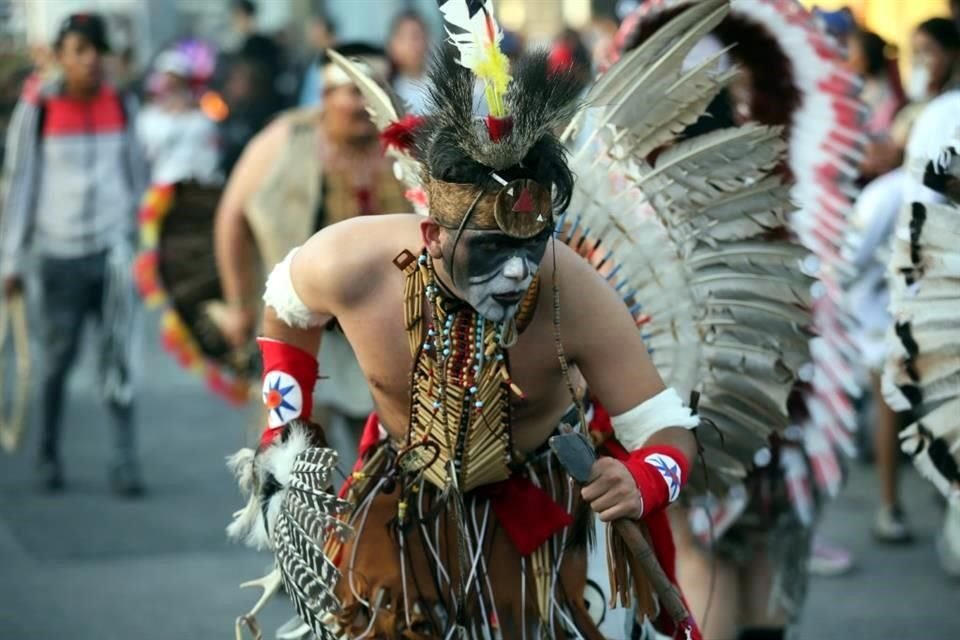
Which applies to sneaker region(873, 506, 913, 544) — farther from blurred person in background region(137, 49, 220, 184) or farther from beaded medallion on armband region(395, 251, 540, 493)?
blurred person in background region(137, 49, 220, 184)

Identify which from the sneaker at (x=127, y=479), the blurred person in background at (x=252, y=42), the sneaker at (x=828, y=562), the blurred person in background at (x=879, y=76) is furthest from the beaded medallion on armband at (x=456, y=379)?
the blurred person in background at (x=252, y=42)

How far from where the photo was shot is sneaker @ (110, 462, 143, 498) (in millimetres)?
8031

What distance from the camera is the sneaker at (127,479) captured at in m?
8.03

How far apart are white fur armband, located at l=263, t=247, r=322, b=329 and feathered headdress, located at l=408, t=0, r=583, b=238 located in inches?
18.5

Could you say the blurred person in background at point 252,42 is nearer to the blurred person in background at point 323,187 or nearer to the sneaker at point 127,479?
the sneaker at point 127,479

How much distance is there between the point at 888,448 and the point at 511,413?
3921mm

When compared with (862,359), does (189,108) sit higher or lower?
higher

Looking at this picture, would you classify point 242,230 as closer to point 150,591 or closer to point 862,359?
point 150,591

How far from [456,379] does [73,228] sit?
195 inches

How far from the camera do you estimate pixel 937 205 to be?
3953 millimetres

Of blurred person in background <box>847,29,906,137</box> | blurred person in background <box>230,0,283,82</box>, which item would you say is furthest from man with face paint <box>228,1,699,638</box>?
blurred person in background <box>230,0,283,82</box>

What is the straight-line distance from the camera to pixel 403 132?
3.63 meters

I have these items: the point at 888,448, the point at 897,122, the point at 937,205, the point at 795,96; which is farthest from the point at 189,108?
the point at 937,205

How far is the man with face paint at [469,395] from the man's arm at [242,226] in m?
2.66
